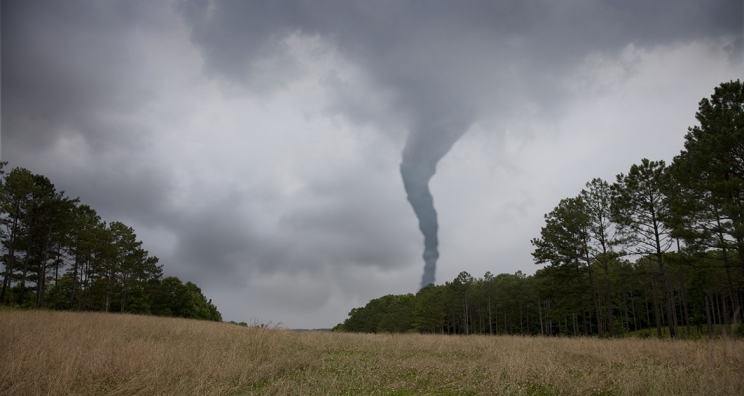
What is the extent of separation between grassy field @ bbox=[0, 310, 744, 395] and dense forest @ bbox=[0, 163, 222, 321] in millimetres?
23250

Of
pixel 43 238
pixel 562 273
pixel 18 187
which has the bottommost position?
pixel 562 273

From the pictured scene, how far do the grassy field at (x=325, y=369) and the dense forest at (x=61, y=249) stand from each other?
2325cm

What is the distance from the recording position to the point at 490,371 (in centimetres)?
925

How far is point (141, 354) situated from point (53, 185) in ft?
107

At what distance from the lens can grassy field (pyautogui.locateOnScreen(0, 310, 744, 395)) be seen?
24.0 feet

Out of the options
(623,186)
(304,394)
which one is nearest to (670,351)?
(304,394)

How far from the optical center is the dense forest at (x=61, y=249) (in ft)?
98.0

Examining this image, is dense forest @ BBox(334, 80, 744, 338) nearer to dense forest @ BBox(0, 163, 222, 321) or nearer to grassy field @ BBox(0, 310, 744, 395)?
grassy field @ BBox(0, 310, 744, 395)

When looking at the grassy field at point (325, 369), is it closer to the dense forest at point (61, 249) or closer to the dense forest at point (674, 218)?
the dense forest at point (674, 218)

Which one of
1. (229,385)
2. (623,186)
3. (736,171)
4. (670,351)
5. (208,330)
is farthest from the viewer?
(623,186)

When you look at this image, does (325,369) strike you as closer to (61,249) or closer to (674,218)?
(674,218)

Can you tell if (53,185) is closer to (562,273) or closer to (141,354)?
(141,354)

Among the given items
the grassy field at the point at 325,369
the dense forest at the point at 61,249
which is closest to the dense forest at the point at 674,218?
the grassy field at the point at 325,369

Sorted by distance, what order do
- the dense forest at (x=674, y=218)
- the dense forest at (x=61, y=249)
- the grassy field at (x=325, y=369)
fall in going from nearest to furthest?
1. the grassy field at (x=325, y=369)
2. the dense forest at (x=674, y=218)
3. the dense forest at (x=61, y=249)
